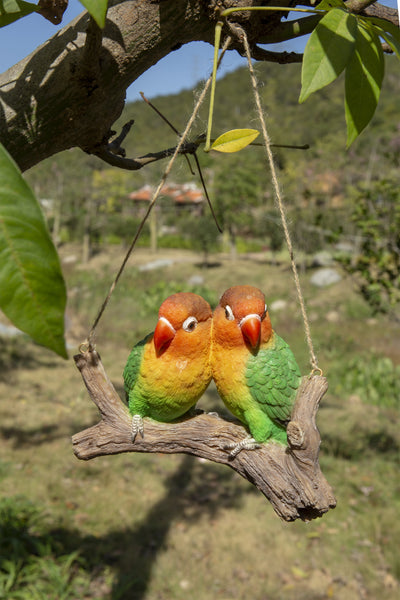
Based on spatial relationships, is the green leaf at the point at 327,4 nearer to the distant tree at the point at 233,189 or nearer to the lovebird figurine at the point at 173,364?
the lovebird figurine at the point at 173,364

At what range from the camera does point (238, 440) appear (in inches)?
47.0

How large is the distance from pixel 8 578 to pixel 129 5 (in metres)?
3.89

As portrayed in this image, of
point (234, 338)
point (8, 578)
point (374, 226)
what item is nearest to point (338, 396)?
point (374, 226)

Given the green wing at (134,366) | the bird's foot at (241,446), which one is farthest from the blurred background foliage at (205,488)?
the bird's foot at (241,446)

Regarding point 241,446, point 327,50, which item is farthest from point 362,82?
point 241,446

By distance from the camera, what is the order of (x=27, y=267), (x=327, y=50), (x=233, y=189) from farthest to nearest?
(x=233, y=189), (x=327, y=50), (x=27, y=267)

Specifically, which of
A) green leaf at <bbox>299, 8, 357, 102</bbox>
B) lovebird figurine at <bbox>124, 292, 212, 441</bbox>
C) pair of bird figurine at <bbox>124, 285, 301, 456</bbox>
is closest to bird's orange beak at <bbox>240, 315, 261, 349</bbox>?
pair of bird figurine at <bbox>124, 285, 301, 456</bbox>

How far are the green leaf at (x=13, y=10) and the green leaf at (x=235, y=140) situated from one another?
0.42m

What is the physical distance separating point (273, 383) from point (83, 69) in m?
0.89

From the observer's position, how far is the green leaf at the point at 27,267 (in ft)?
1.65

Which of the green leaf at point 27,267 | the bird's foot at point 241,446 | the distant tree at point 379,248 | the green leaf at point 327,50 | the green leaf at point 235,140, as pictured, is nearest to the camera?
the green leaf at point 27,267

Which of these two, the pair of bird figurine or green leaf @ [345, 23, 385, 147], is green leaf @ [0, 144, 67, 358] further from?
the pair of bird figurine

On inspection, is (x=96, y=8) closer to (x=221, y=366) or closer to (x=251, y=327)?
(x=251, y=327)

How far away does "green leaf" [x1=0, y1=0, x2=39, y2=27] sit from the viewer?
0.79 meters
